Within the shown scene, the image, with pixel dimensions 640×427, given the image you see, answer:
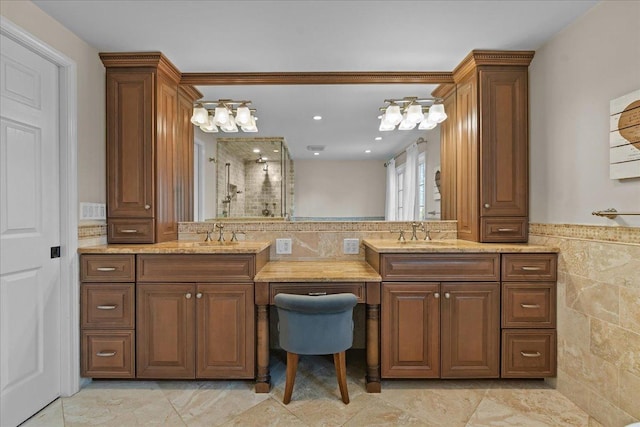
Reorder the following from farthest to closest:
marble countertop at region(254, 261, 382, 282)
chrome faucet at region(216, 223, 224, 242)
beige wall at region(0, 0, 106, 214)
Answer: chrome faucet at region(216, 223, 224, 242)
marble countertop at region(254, 261, 382, 282)
beige wall at region(0, 0, 106, 214)

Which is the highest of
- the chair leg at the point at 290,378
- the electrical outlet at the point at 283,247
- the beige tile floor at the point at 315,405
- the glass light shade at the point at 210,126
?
the glass light shade at the point at 210,126

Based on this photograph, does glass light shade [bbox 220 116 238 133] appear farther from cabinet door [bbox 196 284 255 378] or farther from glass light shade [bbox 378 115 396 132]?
cabinet door [bbox 196 284 255 378]

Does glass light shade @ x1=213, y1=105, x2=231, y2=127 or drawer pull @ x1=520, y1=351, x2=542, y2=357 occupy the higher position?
glass light shade @ x1=213, y1=105, x2=231, y2=127

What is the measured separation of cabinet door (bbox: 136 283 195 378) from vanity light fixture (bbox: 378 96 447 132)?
1.97m

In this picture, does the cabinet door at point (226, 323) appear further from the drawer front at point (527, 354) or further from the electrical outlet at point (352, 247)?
the drawer front at point (527, 354)

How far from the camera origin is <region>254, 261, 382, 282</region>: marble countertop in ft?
7.02

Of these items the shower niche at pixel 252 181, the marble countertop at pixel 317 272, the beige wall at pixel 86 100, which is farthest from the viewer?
the shower niche at pixel 252 181

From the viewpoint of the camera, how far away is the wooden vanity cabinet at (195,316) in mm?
2184

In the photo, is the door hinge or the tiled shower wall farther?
the door hinge

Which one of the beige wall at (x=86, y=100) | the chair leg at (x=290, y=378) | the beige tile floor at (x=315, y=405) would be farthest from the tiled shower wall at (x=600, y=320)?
the beige wall at (x=86, y=100)

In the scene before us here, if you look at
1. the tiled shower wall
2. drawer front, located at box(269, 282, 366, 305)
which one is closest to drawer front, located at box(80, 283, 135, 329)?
drawer front, located at box(269, 282, 366, 305)

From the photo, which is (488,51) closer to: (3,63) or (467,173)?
(467,173)

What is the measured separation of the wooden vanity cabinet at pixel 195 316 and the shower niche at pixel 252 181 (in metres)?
0.77

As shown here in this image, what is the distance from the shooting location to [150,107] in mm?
2504
